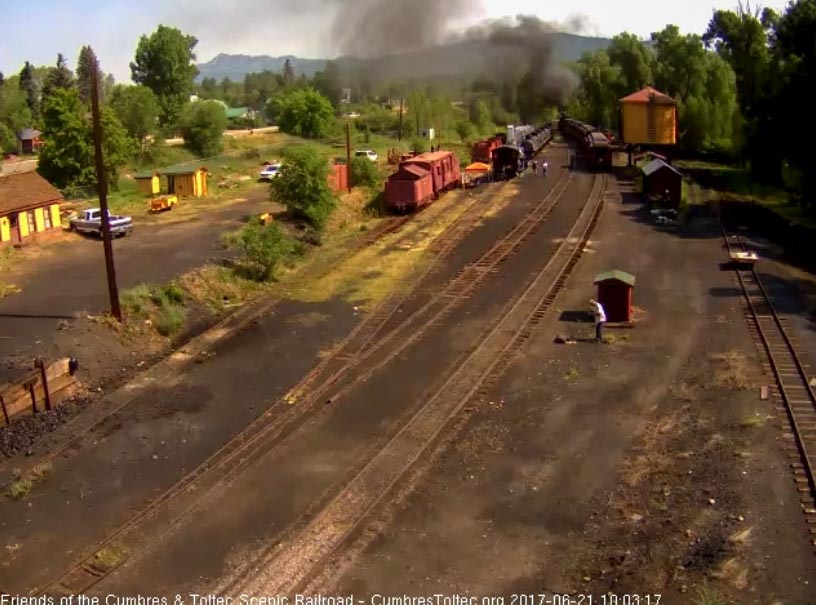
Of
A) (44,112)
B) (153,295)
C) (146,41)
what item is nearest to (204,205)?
(44,112)

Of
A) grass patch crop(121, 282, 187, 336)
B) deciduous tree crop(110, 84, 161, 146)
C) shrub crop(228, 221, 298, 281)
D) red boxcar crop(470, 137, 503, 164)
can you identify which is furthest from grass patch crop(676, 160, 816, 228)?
deciduous tree crop(110, 84, 161, 146)

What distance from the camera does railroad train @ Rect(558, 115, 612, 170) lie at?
56.5 metres

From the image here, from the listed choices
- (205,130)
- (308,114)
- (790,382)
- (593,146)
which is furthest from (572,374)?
(308,114)

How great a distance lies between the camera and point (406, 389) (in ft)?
61.3

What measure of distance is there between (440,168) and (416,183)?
5.78 m

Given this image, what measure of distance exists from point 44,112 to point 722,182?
42152 millimetres

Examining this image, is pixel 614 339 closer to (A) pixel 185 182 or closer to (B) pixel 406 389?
(B) pixel 406 389

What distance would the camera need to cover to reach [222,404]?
18.2 m

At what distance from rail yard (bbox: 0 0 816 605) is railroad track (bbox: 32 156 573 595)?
0.24 feet

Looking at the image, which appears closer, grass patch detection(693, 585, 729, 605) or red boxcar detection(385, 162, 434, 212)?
grass patch detection(693, 585, 729, 605)

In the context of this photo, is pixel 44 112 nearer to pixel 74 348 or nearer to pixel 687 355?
pixel 74 348

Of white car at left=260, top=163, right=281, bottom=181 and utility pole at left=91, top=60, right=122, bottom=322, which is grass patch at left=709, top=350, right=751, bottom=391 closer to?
utility pole at left=91, top=60, right=122, bottom=322

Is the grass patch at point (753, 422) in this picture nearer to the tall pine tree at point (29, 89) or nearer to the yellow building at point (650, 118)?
the yellow building at point (650, 118)

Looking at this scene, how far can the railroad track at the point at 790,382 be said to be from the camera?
13757mm
